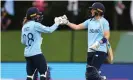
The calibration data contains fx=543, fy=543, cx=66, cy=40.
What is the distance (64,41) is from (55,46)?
0.29 metres

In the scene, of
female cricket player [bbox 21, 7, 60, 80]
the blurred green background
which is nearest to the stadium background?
the blurred green background

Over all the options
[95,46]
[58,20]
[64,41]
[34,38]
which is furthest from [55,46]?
[95,46]

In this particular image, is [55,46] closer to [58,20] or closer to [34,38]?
[58,20]

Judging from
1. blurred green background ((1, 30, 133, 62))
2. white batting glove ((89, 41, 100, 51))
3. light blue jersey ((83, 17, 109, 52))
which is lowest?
blurred green background ((1, 30, 133, 62))

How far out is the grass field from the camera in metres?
15.3

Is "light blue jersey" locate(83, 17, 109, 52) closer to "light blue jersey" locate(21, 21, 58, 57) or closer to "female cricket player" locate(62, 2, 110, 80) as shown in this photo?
"female cricket player" locate(62, 2, 110, 80)

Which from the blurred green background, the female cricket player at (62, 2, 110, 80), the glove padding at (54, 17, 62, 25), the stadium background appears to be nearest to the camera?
the female cricket player at (62, 2, 110, 80)

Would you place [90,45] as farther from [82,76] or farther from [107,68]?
[82,76]

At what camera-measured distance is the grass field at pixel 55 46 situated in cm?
1530

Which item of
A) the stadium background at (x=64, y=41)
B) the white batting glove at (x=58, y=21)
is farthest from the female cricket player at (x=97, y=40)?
the stadium background at (x=64, y=41)

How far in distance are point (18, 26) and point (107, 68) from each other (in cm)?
470

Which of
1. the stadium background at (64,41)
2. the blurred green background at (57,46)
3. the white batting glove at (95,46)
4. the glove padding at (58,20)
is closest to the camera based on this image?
the white batting glove at (95,46)

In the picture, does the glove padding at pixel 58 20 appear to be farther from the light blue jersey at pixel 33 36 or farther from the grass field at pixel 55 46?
the grass field at pixel 55 46

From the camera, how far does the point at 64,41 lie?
15.4 meters
